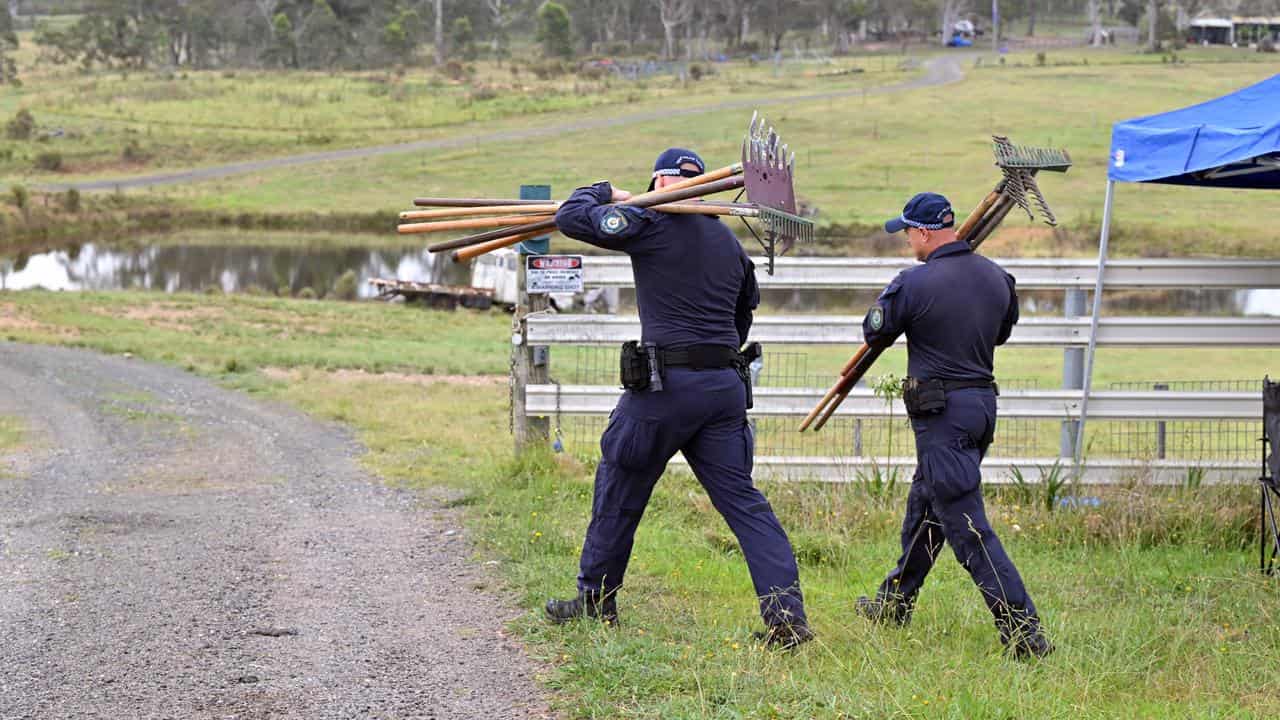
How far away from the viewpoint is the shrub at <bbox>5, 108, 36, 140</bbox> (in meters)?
62.4

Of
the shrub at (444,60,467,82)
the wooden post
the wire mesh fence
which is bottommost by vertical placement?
the wire mesh fence

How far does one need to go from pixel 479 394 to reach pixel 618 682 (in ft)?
36.3

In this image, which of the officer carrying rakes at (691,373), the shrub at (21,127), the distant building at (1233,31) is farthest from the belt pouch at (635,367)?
the distant building at (1233,31)

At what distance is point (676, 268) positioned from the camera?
5.58 meters

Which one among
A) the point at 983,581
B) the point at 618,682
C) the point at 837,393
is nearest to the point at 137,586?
the point at 618,682

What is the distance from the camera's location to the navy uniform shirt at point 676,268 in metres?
5.52

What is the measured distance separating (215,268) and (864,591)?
34530mm

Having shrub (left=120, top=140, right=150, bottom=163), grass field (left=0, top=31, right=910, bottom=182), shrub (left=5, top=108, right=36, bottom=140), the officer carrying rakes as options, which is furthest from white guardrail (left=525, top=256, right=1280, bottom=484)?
shrub (left=5, top=108, right=36, bottom=140)

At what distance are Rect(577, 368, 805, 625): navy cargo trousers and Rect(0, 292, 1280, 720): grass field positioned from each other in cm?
28

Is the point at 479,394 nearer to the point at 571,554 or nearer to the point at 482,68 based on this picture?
the point at 571,554

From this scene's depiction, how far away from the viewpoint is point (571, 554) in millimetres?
7086

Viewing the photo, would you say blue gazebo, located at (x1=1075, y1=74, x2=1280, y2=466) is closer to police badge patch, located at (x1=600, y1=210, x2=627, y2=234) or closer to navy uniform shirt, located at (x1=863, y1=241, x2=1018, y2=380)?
navy uniform shirt, located at (x1=863, y1=241, x2=1018, y2=380)

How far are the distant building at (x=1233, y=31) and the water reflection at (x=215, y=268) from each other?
6889cm


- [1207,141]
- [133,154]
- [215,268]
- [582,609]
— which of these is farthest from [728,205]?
[133,154]
